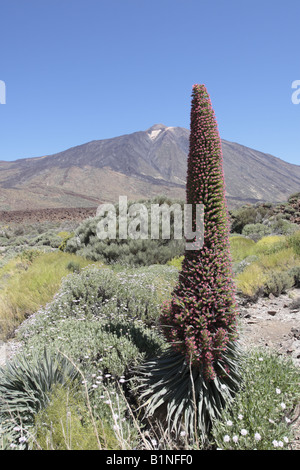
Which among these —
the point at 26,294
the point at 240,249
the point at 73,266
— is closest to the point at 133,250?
the point at 73,266

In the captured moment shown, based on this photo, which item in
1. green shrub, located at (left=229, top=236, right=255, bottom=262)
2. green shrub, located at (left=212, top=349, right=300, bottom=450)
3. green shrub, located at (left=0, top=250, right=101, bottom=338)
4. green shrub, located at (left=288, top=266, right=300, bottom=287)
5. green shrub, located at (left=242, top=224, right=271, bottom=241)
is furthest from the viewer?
green shrub, located at (left=242, top=224, right=271, bottom=241)

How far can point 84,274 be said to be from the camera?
576cm

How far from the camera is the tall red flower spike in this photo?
2.65m

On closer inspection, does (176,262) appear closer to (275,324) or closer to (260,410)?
(275,324)

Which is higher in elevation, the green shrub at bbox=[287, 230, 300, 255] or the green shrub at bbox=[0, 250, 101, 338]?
the green shrub at bbox=[287, 230, 300, 255]

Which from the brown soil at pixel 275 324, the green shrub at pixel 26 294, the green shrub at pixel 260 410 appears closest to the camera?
the green shrub at pixel 260 410

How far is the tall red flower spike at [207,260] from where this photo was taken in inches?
104

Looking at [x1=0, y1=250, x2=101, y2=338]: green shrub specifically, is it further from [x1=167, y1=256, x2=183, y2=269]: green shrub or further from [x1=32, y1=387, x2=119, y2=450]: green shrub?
[x1=32, y1=387, x2=119, y2=450]: green shrub

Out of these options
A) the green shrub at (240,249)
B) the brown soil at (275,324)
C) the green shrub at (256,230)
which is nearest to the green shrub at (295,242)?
the green shrub at (240,249)

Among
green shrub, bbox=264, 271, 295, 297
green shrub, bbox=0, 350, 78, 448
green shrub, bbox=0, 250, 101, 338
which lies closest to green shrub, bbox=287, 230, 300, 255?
green shrub, bbox=264, 271, 295, 297

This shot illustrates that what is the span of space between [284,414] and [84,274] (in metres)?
3.99

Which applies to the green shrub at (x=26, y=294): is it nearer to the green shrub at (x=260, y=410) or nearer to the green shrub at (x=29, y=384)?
the green shrub at (x=29, y=384)

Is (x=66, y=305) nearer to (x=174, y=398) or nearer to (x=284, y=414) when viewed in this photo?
(x=174, y=398)

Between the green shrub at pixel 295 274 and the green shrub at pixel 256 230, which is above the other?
the green shrub at pixel 256 230
